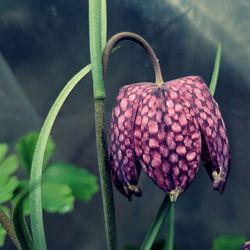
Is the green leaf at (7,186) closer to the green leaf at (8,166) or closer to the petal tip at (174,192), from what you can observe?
the green leaf at (8,166)

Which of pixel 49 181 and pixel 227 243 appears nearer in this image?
pixel 49 181

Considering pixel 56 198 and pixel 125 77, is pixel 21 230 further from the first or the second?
pixel 125 77

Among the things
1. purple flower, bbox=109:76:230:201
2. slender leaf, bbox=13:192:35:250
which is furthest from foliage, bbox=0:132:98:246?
purple flower, bbox=109:76:230:201

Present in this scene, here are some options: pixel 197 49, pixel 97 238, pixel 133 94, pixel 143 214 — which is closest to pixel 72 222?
pixel 97 238

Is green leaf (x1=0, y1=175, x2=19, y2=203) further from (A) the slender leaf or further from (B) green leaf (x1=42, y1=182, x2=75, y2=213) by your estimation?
(A) the slender leaf

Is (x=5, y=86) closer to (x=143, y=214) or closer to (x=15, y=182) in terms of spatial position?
(x=15, y=182)

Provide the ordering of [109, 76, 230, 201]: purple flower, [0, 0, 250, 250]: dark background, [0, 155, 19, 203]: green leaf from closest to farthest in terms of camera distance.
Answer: [109, 76, 230, 201]: purple flower < [0, 155, 19, 203]: green leaf < [0, 0, 250, 250]: dark background

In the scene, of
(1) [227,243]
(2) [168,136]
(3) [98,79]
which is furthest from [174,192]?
(1) [227,243]

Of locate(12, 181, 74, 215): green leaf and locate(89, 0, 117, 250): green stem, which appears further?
locate(12, 181, 74, 215): green leaf
